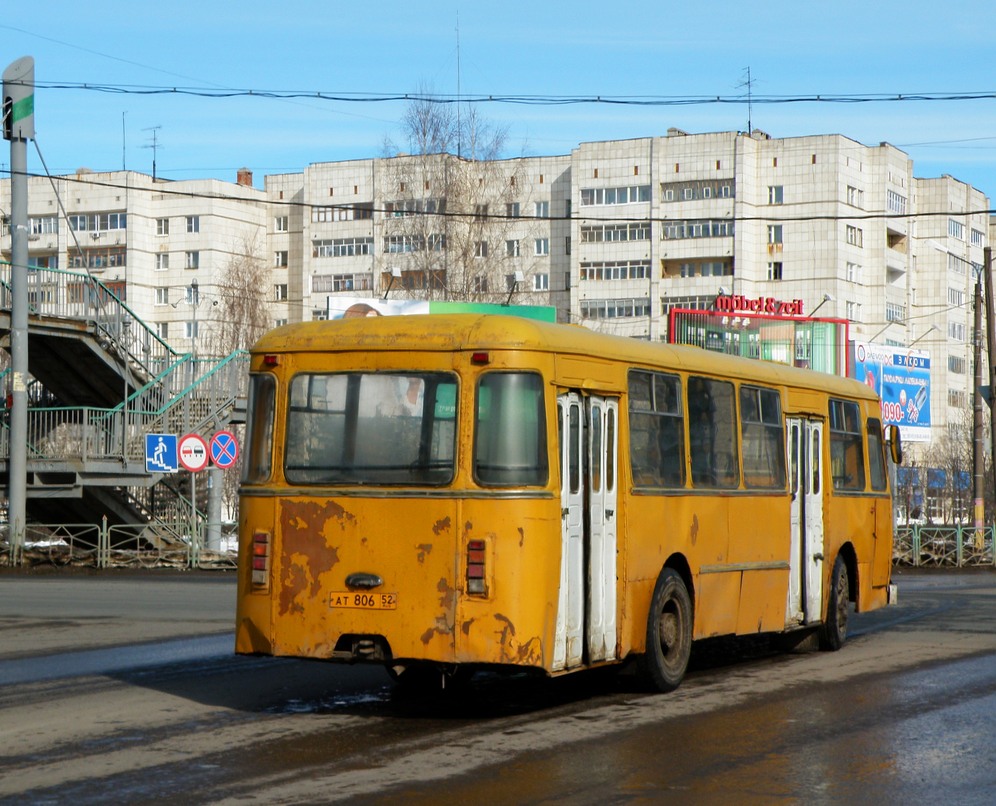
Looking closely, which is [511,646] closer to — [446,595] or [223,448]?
[446,595]

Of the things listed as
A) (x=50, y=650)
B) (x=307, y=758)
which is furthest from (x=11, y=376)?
(x=307, y=758)

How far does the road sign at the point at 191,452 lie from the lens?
105 ft

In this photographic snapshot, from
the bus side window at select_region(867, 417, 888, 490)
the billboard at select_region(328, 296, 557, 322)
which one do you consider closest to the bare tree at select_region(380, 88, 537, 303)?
the billboard at select_region(328, 296, 557, 322)

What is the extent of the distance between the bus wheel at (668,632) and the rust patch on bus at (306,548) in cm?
269

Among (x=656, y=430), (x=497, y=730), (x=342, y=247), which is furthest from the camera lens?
(x=342, y=247)

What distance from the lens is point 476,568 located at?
10789mm

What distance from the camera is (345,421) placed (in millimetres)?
11305

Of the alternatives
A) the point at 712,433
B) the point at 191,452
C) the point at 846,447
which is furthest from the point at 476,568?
the point at 191,452

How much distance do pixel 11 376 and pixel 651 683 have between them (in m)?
23.4

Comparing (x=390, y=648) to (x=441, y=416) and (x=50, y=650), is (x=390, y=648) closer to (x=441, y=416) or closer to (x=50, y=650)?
(x=441, y=416)

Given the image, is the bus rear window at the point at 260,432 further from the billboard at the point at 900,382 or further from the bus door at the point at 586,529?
the billboard at the point at 900,382

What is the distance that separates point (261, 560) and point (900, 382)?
48.9 m

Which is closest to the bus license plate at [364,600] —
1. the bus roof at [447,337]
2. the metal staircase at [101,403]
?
the bus roof at [447,337]

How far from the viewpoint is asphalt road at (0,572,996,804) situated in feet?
28.7
